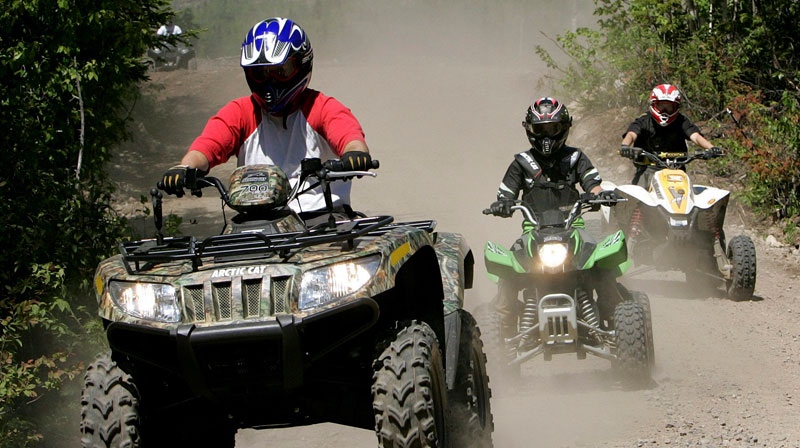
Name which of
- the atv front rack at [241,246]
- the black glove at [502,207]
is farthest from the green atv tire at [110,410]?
the black glove at [502,207]

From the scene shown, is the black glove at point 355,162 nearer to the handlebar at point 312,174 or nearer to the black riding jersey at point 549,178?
the handlebar at point 312,174

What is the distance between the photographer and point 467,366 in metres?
5.58

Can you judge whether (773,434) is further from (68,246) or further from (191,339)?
(68,246)

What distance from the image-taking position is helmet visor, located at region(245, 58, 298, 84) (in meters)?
6.16

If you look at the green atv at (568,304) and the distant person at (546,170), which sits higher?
the distant person at (546,170)

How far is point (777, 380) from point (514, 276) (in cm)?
214

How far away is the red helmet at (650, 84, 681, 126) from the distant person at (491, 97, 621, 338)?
3116mm

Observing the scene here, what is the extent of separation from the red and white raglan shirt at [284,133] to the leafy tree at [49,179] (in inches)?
110

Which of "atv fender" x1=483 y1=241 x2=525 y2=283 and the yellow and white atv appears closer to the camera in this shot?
"atv fender" x1=483 y1=241 x2=525 y2=283

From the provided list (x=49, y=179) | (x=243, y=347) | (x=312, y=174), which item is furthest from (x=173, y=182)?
(x=49, y=179)

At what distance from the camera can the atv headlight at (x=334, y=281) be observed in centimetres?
457

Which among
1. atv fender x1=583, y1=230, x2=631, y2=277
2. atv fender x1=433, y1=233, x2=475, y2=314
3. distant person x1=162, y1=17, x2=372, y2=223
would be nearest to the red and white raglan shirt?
distant person x1=162, y1=17, x2=372, y2=223

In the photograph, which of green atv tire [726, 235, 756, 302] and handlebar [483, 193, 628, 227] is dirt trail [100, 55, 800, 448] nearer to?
green atv tire [726, 235, 756, 302]

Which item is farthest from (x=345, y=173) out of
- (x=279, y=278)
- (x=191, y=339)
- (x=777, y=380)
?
(x=777, y=380)
